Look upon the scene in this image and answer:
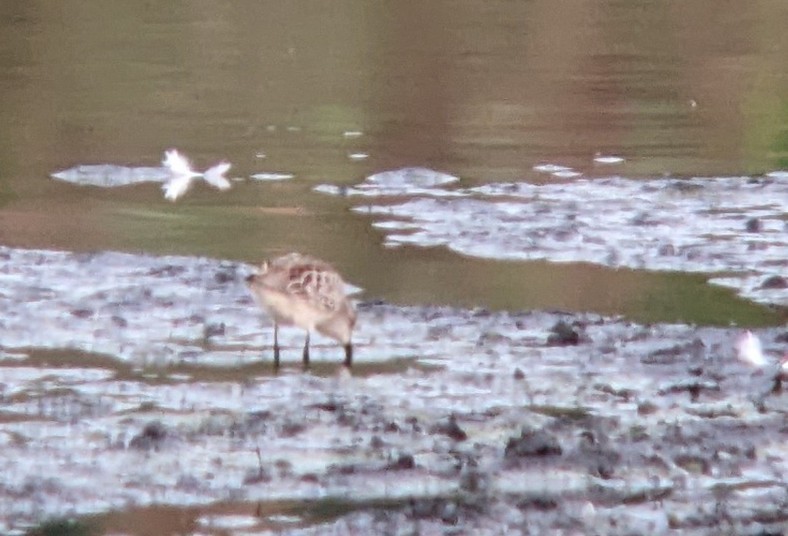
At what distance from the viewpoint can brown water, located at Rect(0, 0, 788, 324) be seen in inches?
435

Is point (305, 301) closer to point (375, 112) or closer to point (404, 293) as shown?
point (404, 293)

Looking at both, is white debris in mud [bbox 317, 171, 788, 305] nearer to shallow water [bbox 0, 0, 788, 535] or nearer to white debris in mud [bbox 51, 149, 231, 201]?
shallow water [bbox 0, 0, 788, 535]

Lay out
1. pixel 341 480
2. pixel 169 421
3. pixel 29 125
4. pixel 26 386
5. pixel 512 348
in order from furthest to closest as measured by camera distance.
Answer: pixel 29 125, pixel 512 348, pixel 26 386, pixel 169 421, pixel 341 480

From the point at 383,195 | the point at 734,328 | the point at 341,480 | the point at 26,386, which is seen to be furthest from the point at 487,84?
the point at 341,480

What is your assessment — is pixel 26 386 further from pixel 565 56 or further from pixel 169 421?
pixel 565 56

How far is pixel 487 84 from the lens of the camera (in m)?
18.7

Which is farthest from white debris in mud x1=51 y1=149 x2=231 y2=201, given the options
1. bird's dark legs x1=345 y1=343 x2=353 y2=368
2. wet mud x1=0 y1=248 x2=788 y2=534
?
bird's dark legs x1=345 y1=343 x2=353 y2=368

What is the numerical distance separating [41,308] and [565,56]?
12316 mm

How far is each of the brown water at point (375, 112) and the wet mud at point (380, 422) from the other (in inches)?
38.6

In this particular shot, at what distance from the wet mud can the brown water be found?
98 centimetres

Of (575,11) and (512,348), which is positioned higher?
(575,11)

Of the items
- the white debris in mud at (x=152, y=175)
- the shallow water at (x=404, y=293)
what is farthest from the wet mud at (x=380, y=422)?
the white debris in mud at (x=152, y=175)

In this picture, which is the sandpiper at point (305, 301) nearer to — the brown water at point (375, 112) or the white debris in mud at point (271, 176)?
the brown water at point (375, 112)

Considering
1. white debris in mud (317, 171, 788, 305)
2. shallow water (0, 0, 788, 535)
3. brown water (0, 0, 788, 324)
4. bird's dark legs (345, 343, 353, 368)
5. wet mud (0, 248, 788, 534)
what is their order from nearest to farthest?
1. wet mud (0, 248, 788, 534)
2. shallow water (0, 0, 788, 535)
3. bird's dark legs (345, 343, 353, 368)
4. white debris in mud (317, 171, 788, 305)
5. brown water (0, 0, 788, 324)
